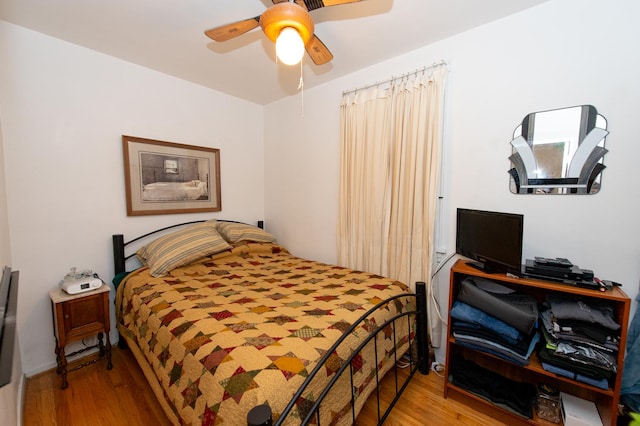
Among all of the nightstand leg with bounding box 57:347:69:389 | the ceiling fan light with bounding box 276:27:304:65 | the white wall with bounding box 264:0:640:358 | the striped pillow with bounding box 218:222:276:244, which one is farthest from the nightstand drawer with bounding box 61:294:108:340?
the white wall with bounding box 264:0:640:358

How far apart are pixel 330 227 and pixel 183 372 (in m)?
1.99

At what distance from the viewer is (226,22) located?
1938 mm

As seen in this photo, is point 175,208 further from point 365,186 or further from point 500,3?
point 500,3

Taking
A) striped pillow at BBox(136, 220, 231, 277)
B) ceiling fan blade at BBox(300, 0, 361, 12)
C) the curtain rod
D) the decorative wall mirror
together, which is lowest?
striped pillow at BBox(136, 220, 231, 277)

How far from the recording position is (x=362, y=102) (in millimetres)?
2574

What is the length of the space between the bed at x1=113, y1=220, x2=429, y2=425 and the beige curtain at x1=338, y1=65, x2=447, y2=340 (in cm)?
33

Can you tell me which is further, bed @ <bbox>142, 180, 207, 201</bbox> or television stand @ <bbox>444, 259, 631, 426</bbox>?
bed @ <bbox>142, 180, 207, 201</bbox>

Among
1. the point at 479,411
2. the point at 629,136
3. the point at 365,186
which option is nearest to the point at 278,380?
the point at 479,411

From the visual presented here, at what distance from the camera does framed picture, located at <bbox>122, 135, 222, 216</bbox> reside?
254cm

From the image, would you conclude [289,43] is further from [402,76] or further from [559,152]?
[559,152]

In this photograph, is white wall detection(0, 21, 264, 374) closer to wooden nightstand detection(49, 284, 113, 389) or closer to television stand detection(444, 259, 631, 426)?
wooden nightstand detection(49, 284, 113, 389)

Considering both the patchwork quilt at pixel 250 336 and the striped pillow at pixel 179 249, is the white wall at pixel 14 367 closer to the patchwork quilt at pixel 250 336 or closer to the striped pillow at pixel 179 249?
the patchwork quilt at pixel 250 336

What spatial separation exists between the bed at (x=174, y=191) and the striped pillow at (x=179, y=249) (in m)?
0.45

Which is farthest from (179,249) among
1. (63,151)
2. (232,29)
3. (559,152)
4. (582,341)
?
(559,152)
